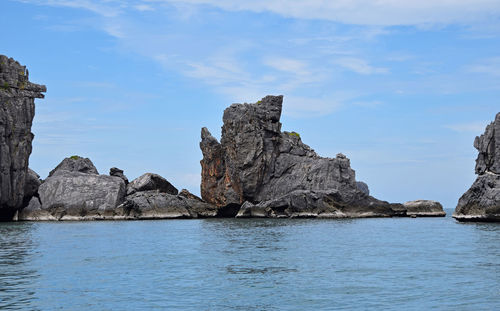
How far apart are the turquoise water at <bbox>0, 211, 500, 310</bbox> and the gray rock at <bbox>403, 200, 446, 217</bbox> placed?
69.9 metres

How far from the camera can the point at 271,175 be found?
365 feet

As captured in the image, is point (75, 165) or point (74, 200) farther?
point (75, 165)

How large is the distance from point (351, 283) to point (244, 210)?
256ft

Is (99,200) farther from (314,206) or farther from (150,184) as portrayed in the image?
(314,206)

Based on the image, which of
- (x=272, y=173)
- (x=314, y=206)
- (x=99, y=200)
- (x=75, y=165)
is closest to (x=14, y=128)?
(x=99, y=200)

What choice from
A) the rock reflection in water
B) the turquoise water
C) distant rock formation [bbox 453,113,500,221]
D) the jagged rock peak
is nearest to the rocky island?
distant rock formation [bbox 453,113,500,221]

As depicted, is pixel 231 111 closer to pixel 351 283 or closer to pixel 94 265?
pixel 94 265

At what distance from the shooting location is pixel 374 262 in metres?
37.3

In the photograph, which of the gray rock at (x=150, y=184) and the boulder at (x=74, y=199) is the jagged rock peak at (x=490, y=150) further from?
the boulder at (x=74, y=199)

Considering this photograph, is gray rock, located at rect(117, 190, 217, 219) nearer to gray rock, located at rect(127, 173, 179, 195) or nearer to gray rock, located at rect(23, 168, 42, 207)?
gray rock, located at rect(127, 173, 179, 195)

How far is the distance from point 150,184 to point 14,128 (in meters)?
27.7

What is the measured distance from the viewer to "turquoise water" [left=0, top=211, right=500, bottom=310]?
24094 mm

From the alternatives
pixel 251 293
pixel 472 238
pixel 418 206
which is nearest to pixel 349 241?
pixel 472 238

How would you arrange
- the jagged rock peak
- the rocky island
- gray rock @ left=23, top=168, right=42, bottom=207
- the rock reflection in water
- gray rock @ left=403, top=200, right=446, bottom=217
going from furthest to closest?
gray rock @ left=403, top=200, right=446, bottom=217 < gray rock @ left=23, top=168, right=42, bottom=207 < the rocky island < the jagged rock peak < the rock reflection in water
